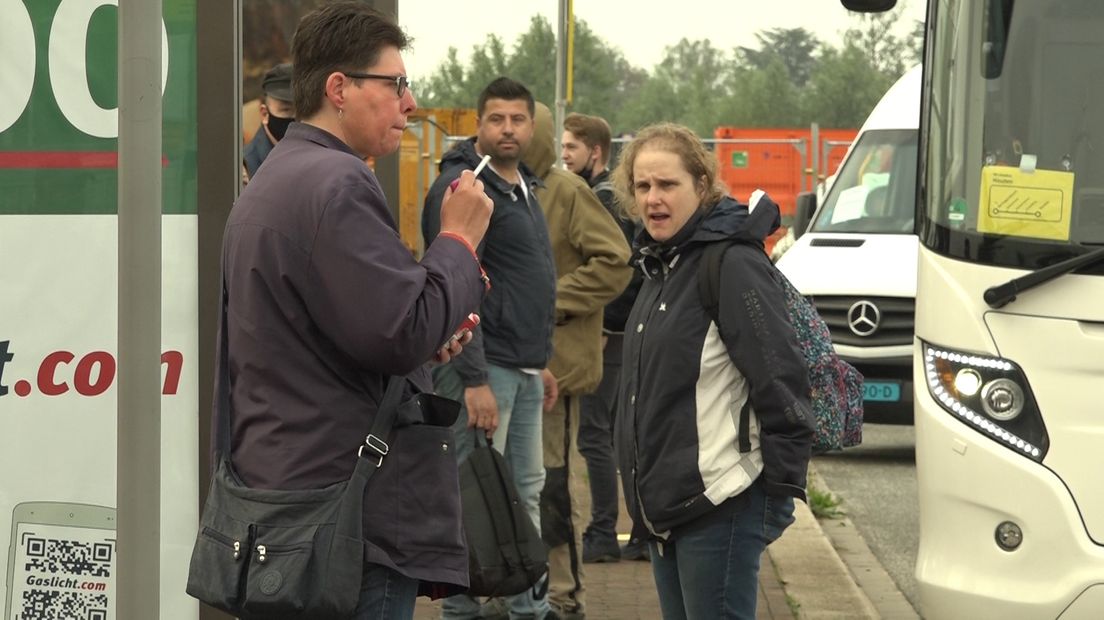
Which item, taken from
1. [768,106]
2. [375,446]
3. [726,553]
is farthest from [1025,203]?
[768,106]

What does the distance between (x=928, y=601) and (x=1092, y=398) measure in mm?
814

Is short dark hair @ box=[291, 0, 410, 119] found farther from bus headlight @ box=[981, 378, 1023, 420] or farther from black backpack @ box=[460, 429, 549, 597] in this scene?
bus headlight @ box=[981, 378, 1023, 420]

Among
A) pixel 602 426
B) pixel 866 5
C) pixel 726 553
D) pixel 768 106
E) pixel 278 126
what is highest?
pixel 866 5

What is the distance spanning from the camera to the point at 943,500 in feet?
17.2

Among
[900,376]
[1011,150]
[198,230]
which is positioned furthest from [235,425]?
[900,376]

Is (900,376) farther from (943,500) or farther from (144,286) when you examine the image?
(144,286)

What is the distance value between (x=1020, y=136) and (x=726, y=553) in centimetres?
195

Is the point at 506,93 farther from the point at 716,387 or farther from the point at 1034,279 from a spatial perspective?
the point at 716,387

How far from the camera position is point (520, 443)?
627cm

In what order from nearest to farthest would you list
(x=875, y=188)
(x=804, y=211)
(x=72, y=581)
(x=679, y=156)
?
(x=679, y=156) < (x=72, y=581) < (x=804, y=211) < (x=875, y=188)

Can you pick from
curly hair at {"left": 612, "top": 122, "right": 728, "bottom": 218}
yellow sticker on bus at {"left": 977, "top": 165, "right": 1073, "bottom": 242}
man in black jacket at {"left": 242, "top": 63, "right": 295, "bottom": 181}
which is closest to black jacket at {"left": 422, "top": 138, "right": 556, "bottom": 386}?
man in black jacket at {"left": 242, "top": 63, "right": 295, "bottom": 181}

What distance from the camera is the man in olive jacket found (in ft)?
22.5

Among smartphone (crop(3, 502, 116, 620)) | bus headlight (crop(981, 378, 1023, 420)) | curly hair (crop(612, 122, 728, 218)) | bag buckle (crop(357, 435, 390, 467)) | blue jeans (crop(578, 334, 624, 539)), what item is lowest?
blue jeans (crop(578, 334, 624, 539))

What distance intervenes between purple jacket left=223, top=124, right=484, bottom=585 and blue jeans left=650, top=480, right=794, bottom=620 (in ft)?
3.76
